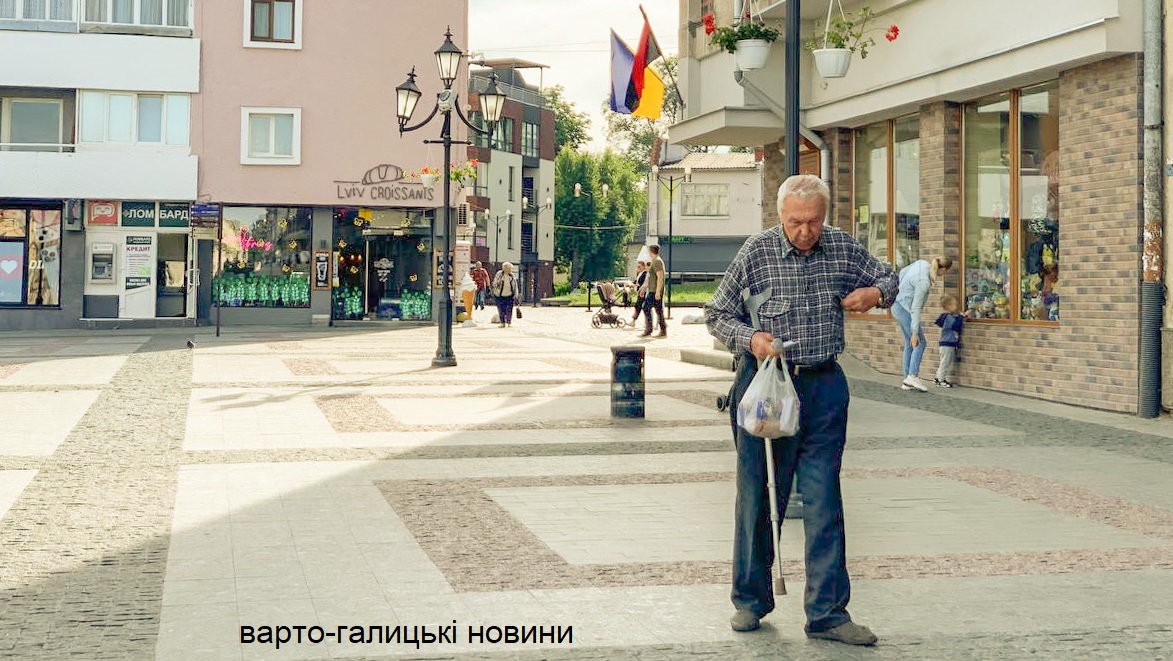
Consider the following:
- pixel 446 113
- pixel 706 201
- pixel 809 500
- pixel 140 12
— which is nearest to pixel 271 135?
pixel 140 12

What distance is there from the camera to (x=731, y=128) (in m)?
21.4

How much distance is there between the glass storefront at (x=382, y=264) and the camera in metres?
38.0

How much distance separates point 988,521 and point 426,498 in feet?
10.6

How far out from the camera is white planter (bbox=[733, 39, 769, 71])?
15.4m

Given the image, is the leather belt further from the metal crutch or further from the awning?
the awning

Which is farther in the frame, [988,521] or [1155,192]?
[1155,192]

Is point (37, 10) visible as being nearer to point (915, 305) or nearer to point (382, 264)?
point (382, 264)

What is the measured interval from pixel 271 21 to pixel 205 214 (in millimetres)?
5344

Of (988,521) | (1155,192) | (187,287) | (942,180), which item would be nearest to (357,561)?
(988,521)

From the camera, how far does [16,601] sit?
5.91m

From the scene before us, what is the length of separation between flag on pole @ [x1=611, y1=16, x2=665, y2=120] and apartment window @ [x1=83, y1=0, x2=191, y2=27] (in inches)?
638

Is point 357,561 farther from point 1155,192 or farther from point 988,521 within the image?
point 1155,192

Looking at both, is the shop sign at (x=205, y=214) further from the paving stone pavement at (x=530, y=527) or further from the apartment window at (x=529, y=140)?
the apartment window at (x=529, y=140)

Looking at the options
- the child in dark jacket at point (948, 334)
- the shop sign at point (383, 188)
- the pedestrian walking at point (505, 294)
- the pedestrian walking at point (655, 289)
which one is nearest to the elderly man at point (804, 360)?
the child in dark jacket at point (948, 334)
